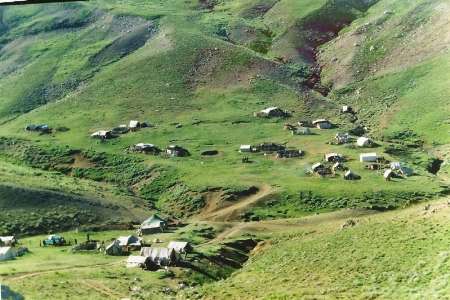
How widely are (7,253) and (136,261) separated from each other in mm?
11067

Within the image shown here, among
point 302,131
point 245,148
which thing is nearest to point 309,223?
point 245,148

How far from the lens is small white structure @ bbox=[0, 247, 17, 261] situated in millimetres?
50672

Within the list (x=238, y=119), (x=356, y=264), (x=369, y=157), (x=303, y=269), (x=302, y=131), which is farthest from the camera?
(x=238, y=119)

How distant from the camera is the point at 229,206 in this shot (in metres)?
70.1

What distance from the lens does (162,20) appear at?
150m

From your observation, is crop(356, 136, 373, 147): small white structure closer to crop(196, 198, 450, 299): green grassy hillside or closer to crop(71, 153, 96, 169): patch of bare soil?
crop(196, 198, 450, 299): green grassy hillside

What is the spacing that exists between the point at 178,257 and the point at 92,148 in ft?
155

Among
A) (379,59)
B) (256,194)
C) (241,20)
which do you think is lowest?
(256,194)

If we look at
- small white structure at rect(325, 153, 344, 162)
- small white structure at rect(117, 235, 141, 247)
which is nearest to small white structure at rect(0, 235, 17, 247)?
small white structure at rect(117, 235, 141, 247)

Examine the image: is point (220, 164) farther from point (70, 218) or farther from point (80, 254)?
point (80, 254)

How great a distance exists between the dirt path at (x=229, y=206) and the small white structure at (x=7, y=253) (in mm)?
22113

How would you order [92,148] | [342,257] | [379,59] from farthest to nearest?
[379,59]
[92,148]
[342,257]

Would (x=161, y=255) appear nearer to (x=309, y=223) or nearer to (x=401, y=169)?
(x=309, y=223)

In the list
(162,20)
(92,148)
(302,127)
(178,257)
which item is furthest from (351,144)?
(162,20)
